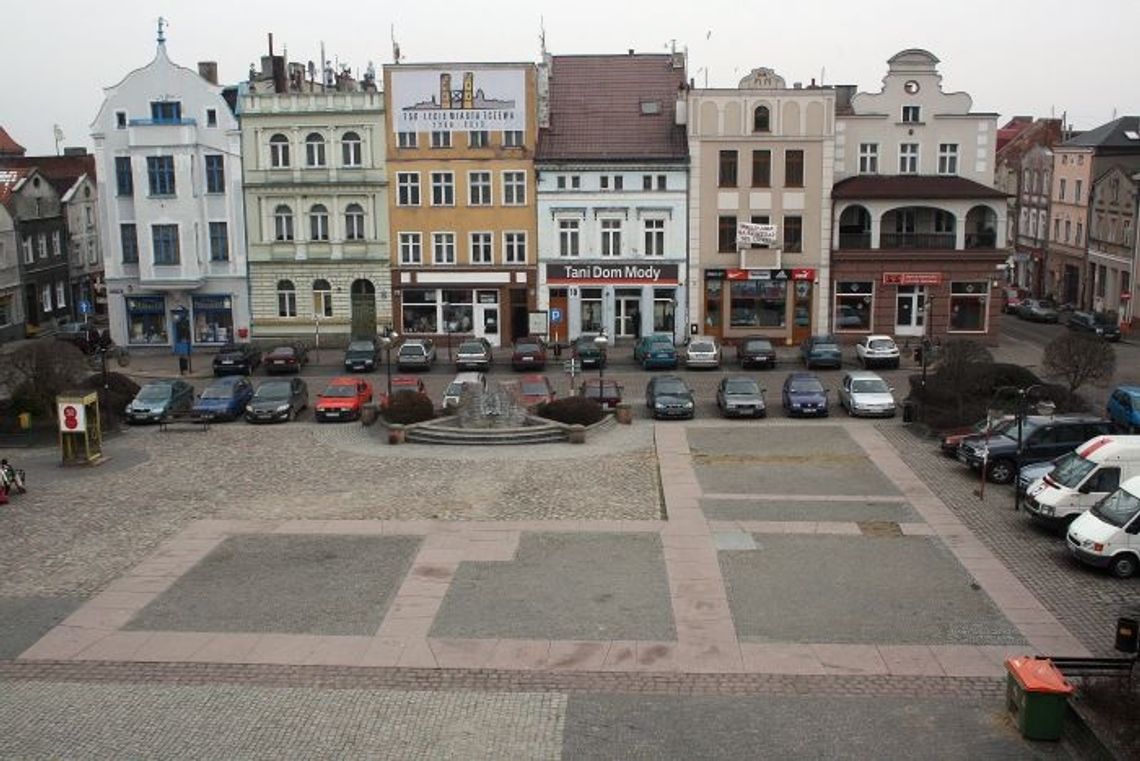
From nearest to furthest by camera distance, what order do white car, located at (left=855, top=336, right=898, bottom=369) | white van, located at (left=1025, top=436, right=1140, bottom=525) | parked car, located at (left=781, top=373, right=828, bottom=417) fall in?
white van, located at (left=1025, top=436, right=1140, bottom=525) → parked car, located at (left=781, top=373, right=828, bottom=417) → white car, located at (left=855, top=336, right=898, bottom=369)

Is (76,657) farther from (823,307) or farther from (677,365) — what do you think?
(823,307)

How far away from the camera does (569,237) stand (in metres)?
55.9

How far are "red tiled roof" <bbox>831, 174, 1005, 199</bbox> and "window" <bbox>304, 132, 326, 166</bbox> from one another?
2340 cm

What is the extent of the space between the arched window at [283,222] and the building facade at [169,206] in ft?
5.40

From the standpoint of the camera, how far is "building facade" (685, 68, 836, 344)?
54.5 metres

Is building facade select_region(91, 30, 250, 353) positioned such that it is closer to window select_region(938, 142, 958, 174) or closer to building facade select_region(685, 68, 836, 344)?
building facade select_region(685, 68, 836, 344)

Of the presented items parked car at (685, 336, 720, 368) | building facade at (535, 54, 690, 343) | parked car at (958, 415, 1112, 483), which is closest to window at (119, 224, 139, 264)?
building facade at (535, 54, 690, 343)

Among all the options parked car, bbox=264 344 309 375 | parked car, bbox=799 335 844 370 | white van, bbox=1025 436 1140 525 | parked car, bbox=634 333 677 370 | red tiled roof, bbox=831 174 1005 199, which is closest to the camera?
white van, bbox=1025 436 1140 525

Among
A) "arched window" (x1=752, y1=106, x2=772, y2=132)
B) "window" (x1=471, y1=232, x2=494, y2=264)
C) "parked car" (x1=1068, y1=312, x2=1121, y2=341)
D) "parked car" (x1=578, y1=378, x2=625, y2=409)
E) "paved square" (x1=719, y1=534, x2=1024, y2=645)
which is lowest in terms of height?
"paved square" (x1=719, y1=534, x2=1024, y2=645)

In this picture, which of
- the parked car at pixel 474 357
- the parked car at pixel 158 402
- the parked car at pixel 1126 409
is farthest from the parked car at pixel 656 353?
the parked car at pixel 158 402

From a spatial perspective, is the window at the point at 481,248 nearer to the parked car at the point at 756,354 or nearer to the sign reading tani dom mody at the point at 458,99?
the sign reading tani dom mody at the point at 458,99

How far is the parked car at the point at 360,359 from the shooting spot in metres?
50.0

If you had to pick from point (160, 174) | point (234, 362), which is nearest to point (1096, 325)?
point (234, 362)

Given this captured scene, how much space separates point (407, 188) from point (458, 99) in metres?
4.69
